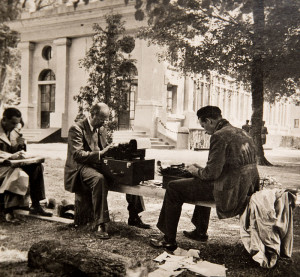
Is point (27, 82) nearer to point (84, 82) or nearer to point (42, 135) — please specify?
point (42, 135)

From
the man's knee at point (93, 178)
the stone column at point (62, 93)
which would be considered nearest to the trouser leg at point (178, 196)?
the man's knee at point (93, 178)

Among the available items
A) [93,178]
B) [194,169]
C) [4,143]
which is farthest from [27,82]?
[194,169]

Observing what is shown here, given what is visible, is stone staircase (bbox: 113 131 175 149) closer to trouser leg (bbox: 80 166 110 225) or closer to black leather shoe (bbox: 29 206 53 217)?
black leather shoe (bbox: 29 206 53 217)

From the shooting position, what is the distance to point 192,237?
4.16m

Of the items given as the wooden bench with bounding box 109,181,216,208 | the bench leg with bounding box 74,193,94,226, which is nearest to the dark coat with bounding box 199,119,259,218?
the wooden bench with bounding box 109,181,216,208

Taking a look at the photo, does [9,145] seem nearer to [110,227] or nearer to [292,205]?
[110,227]

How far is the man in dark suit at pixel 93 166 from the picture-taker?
412 cm

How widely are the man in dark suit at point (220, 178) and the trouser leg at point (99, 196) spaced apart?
0.75 metres

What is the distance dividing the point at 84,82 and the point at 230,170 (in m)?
14.4

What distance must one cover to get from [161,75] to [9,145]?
42.8 ft

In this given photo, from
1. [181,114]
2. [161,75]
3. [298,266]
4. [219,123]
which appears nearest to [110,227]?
[219,123]

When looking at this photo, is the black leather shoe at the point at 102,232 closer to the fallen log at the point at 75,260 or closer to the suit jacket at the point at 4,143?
the fallen log at the point at 75,260

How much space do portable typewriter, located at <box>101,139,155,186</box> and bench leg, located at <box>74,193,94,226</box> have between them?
407 mm

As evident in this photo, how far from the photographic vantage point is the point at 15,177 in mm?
4625
